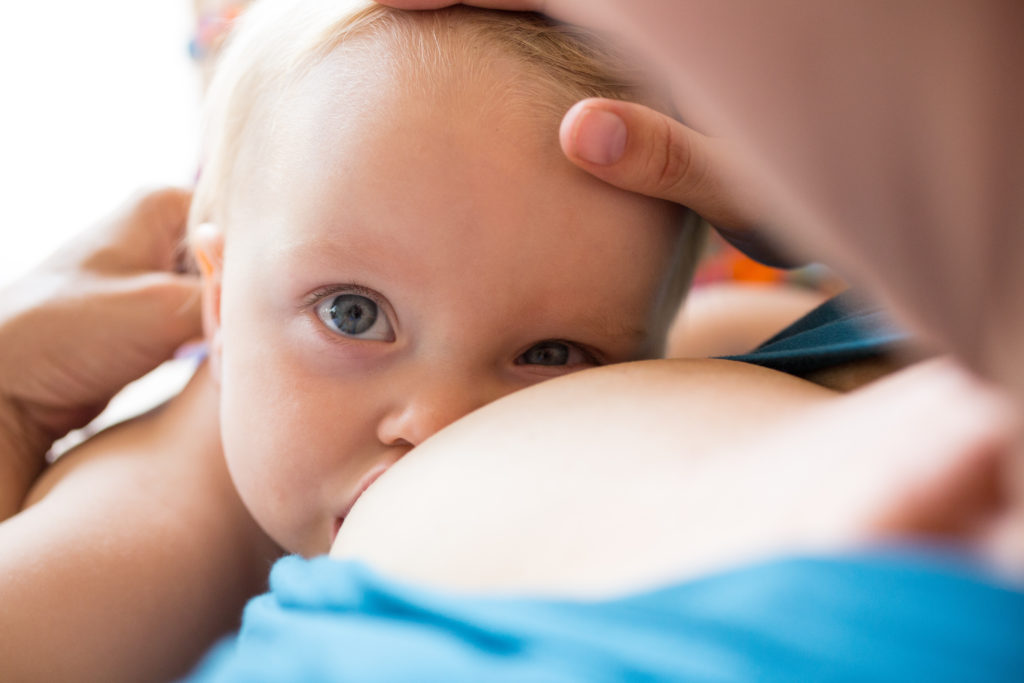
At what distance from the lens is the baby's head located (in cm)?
77

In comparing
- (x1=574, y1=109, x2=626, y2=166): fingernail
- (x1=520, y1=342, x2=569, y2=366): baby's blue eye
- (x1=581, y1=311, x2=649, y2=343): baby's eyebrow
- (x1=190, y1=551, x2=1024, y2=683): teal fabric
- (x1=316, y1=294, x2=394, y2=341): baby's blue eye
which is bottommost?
(x1=190, y1=551, x2=1024, y2=683): teal fabric

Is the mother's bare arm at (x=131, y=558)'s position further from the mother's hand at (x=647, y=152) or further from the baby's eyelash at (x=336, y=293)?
the mother's hand at (x=647, y=152)

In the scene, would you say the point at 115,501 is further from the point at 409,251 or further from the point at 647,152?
the point at 647,152

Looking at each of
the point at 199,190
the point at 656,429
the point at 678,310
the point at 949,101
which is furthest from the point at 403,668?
the point at 199,190

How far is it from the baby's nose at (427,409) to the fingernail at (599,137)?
23 cm

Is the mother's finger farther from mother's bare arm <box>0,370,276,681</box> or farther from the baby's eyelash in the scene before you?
mother's bare arm <box>0,370,276,681</box>

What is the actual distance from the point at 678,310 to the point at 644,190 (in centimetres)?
29

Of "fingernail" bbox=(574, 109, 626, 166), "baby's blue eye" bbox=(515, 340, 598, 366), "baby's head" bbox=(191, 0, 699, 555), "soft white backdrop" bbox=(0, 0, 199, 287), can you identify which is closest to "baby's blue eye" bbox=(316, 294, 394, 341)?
"baby's head" bbox=(191, 0, 699, 555)

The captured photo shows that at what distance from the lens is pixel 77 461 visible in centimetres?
107

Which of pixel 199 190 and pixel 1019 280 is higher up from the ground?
pixel 199 190

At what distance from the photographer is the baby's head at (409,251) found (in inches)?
30.3

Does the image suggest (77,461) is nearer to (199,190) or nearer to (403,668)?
(199,190)

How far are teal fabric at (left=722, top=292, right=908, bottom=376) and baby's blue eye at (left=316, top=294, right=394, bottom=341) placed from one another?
310mm

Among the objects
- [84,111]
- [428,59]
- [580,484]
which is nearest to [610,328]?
[428,59]
